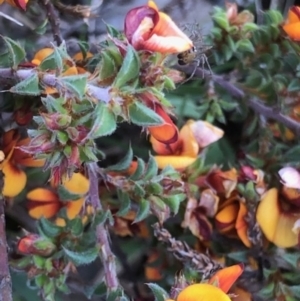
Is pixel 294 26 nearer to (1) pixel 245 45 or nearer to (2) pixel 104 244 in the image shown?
(1) pixel 245 45

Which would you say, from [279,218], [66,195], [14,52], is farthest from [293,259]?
[14,52]

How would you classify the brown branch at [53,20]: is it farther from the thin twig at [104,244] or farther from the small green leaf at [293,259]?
the small green leaf at [293,259]

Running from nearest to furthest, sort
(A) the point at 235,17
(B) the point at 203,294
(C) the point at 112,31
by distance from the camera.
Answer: (B) the point at 203,294 → (C) the point at 112,31 → (A) the point at 235,17

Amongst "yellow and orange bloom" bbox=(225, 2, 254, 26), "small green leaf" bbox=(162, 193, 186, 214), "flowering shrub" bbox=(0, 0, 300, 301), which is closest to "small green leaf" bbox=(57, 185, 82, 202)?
"flowering shrub" bbox=(0, 0, 300, 301)

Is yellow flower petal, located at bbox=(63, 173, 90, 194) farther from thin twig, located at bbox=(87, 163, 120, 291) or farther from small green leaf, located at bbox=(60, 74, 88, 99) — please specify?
small green leaf, located at bbox=(60, 74, 88, 99)

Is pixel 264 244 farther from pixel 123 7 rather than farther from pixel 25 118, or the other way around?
pixel 123 7

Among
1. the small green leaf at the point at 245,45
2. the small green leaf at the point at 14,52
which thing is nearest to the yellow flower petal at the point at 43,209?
the small green leaf at the point at 14,52
